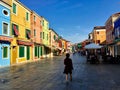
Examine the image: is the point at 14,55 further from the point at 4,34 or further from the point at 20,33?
the point at 4,34

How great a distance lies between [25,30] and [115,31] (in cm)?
1589

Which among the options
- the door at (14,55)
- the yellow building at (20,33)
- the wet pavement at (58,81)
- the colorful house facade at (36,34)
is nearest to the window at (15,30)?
the yellow building at (20,33)

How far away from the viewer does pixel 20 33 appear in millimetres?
29828

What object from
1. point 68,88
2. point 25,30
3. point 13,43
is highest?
point 25,30

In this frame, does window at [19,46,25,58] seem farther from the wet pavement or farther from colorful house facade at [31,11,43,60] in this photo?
the wet pavement

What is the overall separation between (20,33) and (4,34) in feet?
19.7

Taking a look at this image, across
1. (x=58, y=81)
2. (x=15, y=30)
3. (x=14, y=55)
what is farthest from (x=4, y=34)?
(x=58, y=81)

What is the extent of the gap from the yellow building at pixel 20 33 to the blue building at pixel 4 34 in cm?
151

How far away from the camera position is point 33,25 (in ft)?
122

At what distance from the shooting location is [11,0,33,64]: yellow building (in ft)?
A: 88.7

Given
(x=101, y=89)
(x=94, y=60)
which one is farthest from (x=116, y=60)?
(x=101, y=89)

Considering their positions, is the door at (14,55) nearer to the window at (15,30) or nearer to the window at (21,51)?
the window at (15,30)

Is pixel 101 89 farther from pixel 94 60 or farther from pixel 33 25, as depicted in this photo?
pixel 33 25

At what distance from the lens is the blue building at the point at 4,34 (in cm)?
2327
